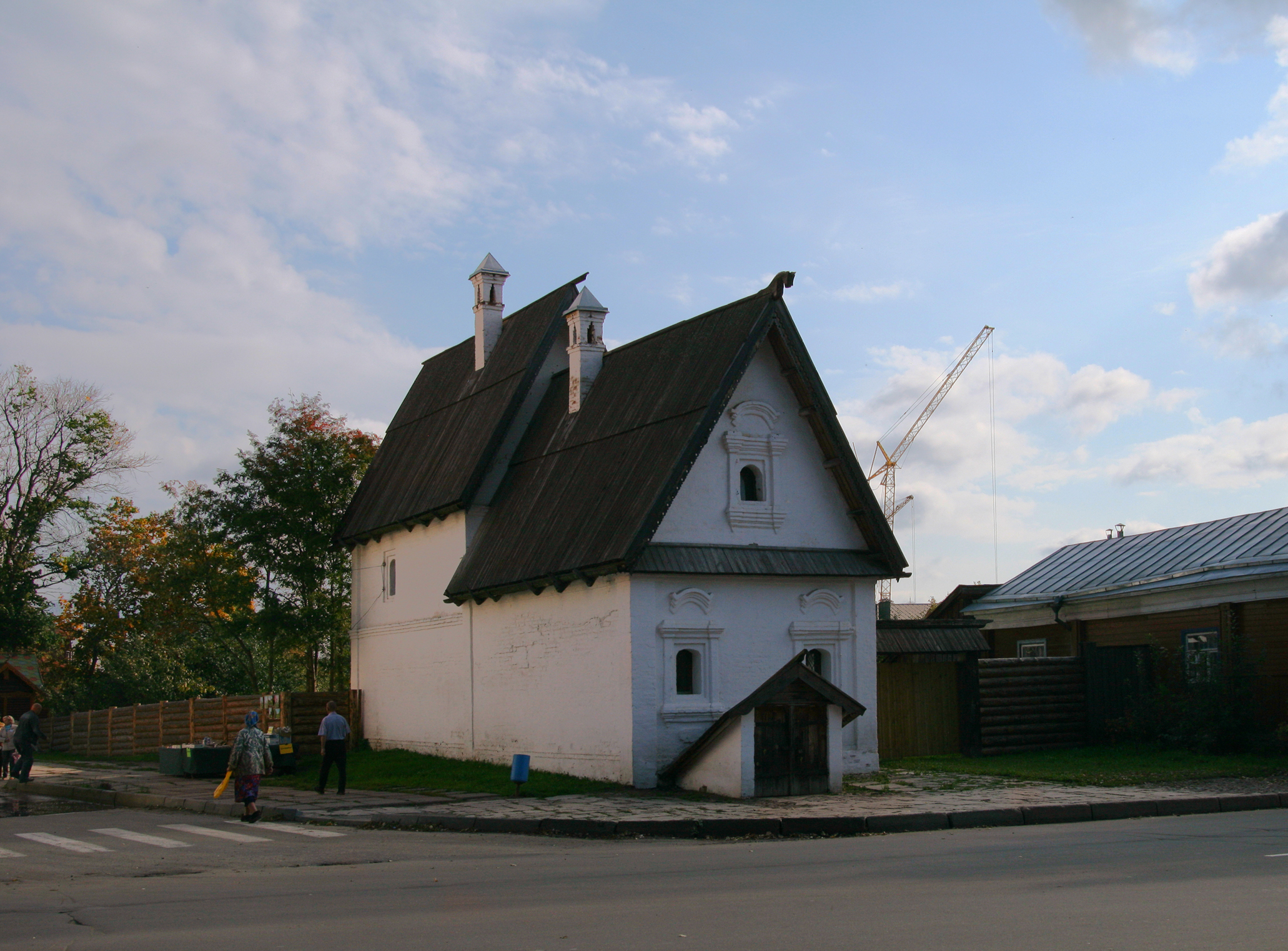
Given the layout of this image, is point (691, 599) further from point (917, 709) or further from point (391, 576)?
point (391, 576)

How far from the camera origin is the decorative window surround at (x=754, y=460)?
2078 cm

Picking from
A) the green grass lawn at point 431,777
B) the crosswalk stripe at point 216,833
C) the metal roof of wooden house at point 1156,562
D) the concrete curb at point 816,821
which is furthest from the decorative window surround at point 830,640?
the crosswalk stripe at point 216,833

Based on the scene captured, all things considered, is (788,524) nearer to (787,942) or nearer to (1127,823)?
(1127,823)

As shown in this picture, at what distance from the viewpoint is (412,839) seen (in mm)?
14359

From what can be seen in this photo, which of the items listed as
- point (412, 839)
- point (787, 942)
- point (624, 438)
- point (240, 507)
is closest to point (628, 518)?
point (624, 438)

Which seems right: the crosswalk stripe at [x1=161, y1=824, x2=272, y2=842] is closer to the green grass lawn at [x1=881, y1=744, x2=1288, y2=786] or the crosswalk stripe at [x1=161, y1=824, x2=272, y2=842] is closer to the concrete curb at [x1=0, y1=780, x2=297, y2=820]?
the concrete curb at [x1=0, y1=780, x2=297, y2=820]

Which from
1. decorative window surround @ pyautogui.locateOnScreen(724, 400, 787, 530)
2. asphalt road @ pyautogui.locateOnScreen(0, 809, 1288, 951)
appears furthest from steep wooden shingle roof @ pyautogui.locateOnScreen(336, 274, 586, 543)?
asphalt road @ pyautogui.locateOnScreen(0, 809, 1288, 951)

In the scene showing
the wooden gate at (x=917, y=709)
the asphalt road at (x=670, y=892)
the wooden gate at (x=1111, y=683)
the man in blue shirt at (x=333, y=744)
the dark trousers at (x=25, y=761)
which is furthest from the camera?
the dark trousers at (x=25, y=761)

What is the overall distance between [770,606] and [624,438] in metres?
3.94

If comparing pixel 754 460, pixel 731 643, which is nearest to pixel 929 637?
pixel 731 643

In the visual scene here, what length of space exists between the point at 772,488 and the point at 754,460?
59cm

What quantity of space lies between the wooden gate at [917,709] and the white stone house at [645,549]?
1.69m

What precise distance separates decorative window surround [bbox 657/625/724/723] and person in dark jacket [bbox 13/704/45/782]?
14550 millimetres

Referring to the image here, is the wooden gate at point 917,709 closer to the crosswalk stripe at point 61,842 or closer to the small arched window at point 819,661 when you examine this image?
the small arched window at point 819,661
